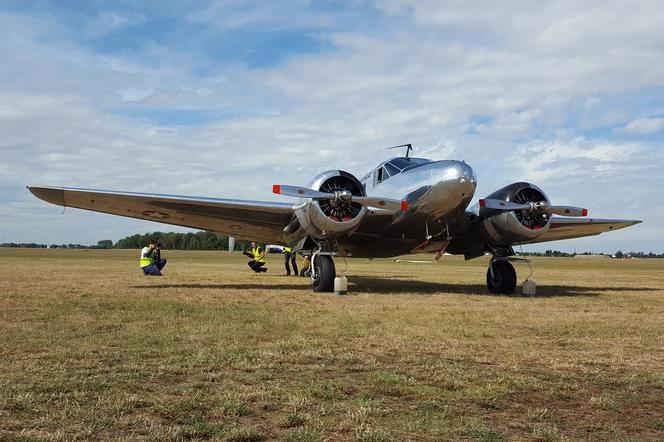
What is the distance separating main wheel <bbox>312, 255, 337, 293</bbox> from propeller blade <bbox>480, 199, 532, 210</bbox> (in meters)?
4.40

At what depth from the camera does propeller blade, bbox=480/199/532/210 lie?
48.9 feet

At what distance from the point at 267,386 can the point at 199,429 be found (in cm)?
128

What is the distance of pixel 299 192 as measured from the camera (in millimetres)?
14023

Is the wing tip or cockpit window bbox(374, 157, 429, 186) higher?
cockpit window bbox(374, 157, 429, 186)

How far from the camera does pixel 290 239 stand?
57.5 ft

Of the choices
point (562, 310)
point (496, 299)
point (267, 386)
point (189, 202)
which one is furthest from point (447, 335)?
point (189, 202)

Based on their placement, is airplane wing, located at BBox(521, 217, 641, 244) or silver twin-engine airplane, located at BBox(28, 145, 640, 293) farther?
airplane wing, located at BBox(521, 217, 641, 244)

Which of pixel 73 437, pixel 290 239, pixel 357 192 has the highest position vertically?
pixel 357 192

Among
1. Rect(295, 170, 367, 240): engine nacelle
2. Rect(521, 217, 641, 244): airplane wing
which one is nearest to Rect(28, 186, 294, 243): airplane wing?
Rect(295, 170, 367, 240): engine nacelle

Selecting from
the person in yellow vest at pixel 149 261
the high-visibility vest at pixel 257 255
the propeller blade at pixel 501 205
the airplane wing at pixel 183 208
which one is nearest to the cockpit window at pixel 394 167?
the propeller blade at pixel 501 205

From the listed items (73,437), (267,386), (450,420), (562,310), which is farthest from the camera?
(562,310)

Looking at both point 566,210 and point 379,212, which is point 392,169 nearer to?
point 379,212

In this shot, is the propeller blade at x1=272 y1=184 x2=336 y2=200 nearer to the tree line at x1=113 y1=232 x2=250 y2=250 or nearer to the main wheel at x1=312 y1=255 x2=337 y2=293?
the main wheel at x1=312 y1=255 x2=337 y2=293

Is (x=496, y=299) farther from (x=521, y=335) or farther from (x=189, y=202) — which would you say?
(x=189, y=202)
